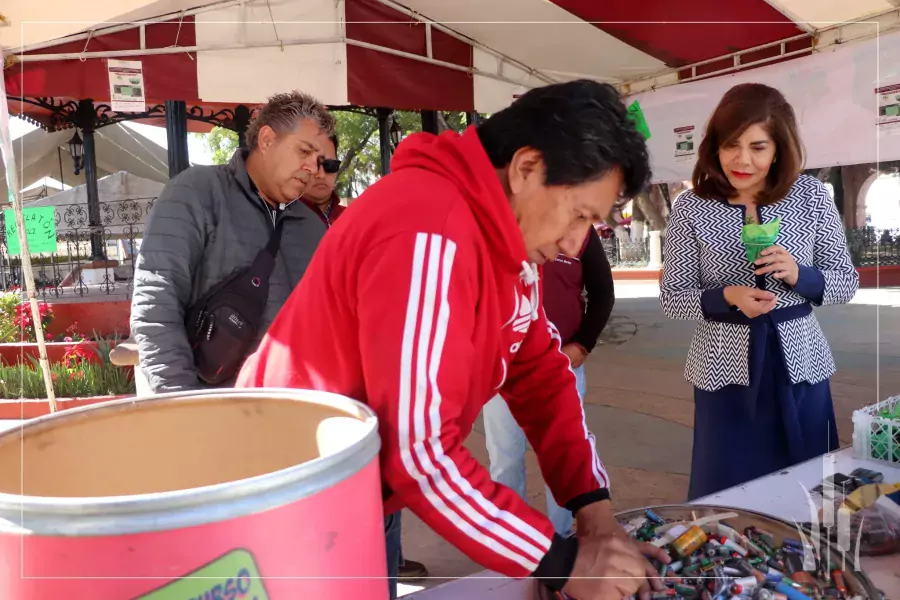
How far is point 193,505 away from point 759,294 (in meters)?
1.65

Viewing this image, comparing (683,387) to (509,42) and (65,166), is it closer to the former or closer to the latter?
(509,42)

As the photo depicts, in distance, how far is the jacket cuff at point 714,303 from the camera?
1.87m

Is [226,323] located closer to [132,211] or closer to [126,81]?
[126,81]

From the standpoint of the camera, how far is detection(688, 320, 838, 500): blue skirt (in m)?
1.83

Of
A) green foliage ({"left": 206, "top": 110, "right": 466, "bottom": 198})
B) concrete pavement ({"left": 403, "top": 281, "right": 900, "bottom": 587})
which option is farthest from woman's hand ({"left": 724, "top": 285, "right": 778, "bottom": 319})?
green foliage ({"left": 206, "top": 110, "right": 466, "bottom": 198})

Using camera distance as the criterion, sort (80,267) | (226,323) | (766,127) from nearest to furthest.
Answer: (226,323), (766,127), (80,267)

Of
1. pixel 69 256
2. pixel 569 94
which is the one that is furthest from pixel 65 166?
pixel 569 94

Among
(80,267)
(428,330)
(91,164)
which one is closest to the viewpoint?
(428,330)

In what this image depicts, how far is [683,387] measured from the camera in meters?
5.34

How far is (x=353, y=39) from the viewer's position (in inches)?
160

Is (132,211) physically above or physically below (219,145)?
below

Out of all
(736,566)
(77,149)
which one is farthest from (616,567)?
(77,149)

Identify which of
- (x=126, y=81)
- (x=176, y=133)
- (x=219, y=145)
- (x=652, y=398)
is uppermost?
(x=219, y=145)

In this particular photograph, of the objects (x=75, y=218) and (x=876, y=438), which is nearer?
(x=876, y=438)
